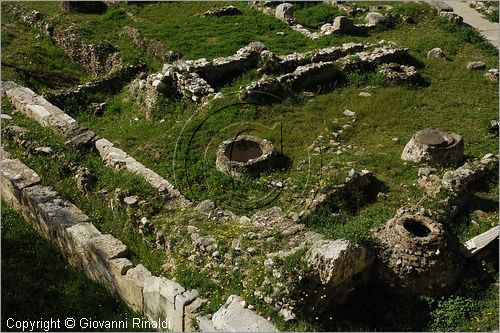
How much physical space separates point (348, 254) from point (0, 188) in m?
6.15

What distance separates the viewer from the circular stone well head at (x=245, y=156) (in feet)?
32.7

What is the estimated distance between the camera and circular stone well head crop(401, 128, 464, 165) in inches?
394

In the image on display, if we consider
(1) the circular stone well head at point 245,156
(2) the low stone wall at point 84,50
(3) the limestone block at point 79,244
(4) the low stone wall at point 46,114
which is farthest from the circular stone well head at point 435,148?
(2) the low stone wall at point 84,50

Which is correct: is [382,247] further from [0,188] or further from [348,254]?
[0,188]

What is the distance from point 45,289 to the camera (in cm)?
763

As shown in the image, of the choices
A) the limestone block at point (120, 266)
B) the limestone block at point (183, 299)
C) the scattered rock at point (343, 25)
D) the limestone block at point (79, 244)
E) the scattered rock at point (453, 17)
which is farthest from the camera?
the scattered rock at point (453, 17)

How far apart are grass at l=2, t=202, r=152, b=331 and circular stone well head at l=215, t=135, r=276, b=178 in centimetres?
322

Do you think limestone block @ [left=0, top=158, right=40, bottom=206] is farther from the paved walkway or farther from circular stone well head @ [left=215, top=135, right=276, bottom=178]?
the paved walkway

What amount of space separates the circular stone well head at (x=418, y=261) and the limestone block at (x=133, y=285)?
3127mm

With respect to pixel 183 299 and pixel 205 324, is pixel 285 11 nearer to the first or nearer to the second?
pixel 183 299

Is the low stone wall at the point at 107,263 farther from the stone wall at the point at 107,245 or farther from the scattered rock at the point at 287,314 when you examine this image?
the scattered rock at the point at 287,314

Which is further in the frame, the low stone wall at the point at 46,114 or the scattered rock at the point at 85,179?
the low stone wall at the point at 46,114

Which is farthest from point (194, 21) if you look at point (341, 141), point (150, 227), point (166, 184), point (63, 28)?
point (150, 227)

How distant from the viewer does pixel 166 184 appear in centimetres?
938
